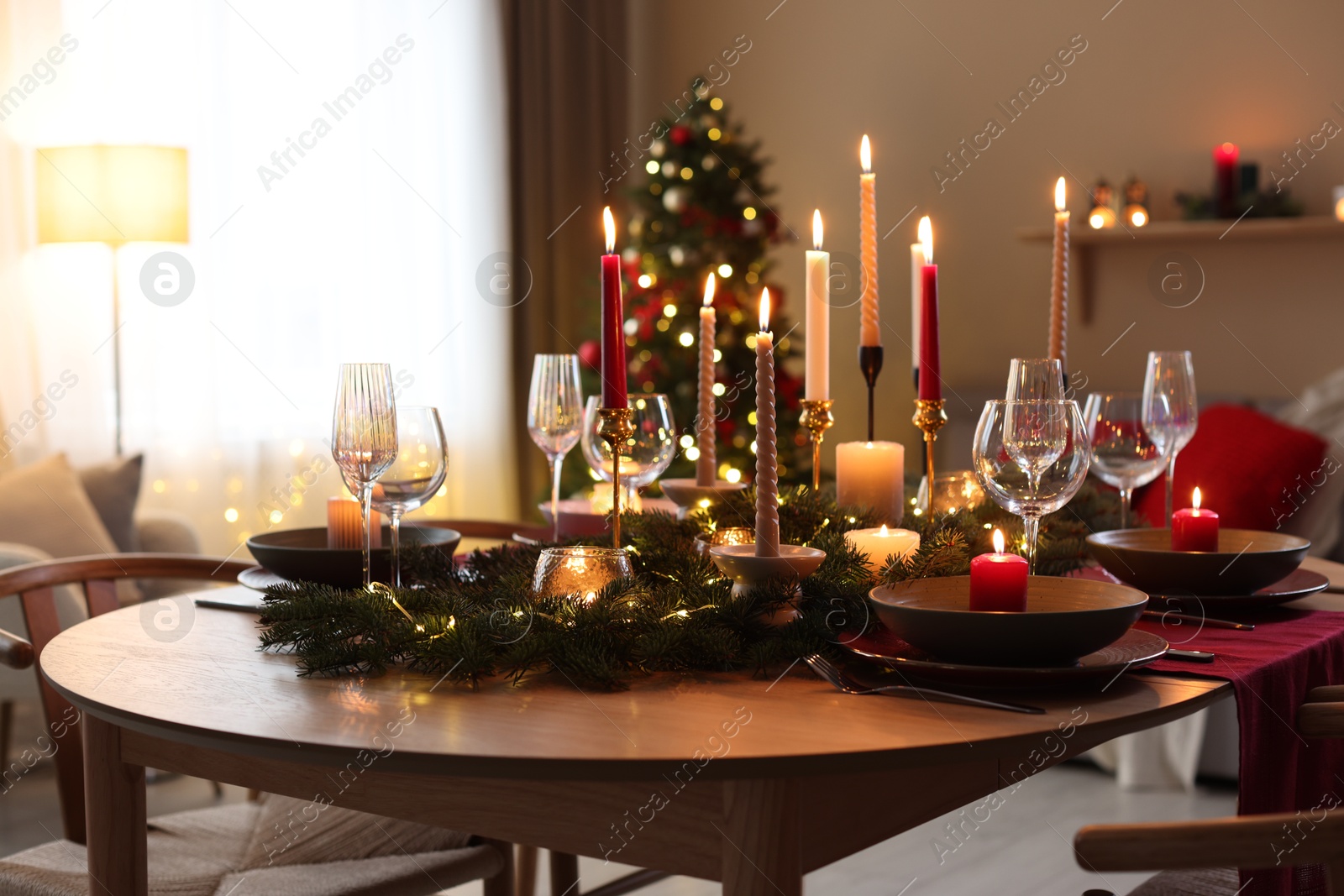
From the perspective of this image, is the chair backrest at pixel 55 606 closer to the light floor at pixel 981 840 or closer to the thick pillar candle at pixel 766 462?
the thick pillar candle at pixel 766 462

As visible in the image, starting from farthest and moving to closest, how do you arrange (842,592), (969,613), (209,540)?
(209,540) → (842,592) → (969,613)

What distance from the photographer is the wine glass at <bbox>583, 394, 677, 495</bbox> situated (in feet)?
5.04

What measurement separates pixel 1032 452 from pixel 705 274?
9.72ft

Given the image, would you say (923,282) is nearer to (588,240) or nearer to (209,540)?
(209,540)

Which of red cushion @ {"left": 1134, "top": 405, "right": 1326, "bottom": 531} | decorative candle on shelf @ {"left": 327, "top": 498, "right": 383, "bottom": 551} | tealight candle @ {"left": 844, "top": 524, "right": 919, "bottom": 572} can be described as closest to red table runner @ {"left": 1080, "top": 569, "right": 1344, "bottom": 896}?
tealight candle @ {"left": 844, "top": 524, "right": 919, "bottom": 572}

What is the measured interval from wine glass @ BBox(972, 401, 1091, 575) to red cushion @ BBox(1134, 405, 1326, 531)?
1.78 m

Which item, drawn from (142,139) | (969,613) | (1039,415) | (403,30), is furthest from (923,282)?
(403,30)

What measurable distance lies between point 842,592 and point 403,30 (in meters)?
3.61

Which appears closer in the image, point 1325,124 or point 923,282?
point 923,282

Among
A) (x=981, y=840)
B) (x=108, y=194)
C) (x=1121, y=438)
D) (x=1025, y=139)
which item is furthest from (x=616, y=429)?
(x=1025, y=139)

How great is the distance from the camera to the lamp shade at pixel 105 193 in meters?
3.19

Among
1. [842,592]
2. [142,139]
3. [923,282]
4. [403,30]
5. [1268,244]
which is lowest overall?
[842,592]

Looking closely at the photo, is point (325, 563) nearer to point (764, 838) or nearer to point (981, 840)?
point (764, 838)

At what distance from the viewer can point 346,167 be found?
407cm
